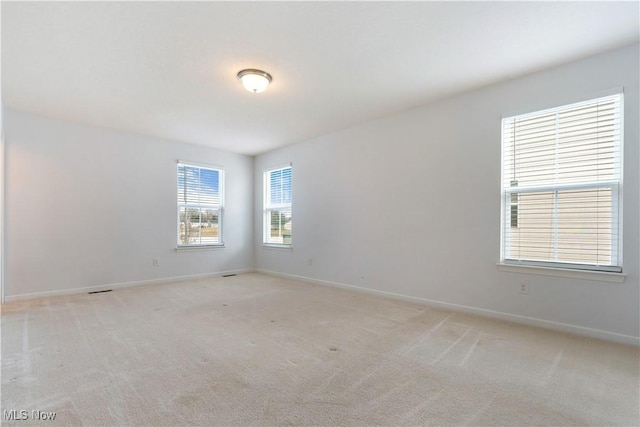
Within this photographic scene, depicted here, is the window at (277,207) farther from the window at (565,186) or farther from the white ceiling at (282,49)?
the window at (565,186)

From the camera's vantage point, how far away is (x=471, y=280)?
3533mm

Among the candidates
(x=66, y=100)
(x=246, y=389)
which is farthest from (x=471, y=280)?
(x=66, y=100)

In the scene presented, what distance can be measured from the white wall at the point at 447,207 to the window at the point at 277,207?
432 millimetres

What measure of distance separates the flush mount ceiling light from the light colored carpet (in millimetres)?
2435

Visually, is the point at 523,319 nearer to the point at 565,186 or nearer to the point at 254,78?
the point at 565,186

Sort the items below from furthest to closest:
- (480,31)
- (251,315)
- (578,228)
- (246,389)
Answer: (251,315) < (578,228) < (480,31) < (246,389)

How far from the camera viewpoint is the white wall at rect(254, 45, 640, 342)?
2730 millimetres

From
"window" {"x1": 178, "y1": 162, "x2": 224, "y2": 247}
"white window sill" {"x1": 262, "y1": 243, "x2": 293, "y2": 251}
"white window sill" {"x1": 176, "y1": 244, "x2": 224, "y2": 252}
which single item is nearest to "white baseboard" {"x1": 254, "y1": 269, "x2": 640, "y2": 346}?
"white window sill" {"x1": 262, "y1": 243, "x2": 293, "y2": 251}

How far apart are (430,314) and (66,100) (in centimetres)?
503

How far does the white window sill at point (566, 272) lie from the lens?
2.69 meters

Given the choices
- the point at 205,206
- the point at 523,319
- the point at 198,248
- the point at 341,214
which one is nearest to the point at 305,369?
the point at 523,319

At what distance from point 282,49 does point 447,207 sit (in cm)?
255

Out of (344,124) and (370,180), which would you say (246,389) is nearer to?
(370,180)

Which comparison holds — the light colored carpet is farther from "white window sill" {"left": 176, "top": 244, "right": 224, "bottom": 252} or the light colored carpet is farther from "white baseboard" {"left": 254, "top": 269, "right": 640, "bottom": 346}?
"white window sill" {"left": 176, "top": 244, "right": 224, "bottom": 252}
